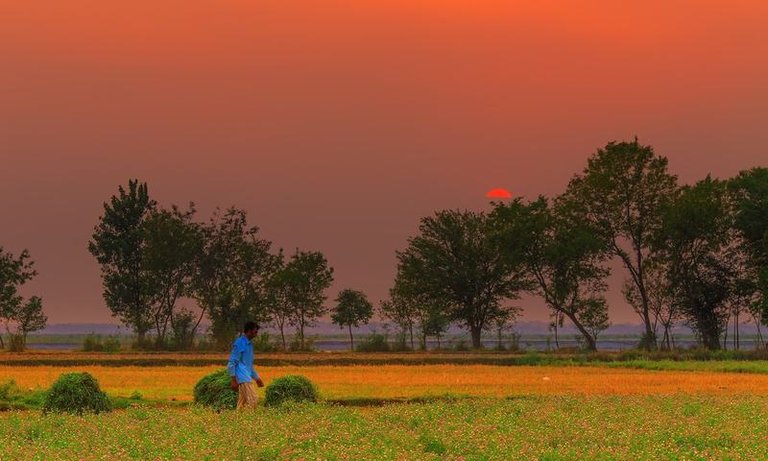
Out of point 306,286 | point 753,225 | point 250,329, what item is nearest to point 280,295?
point 306,286

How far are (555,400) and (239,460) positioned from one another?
16125 millimetres

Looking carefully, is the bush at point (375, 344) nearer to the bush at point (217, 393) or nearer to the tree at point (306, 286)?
the tree at point (306, 286)

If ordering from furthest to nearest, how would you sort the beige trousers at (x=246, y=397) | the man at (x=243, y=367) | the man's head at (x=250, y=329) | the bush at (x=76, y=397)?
the bush at (x=76, y=397) < the beige trousers at (x=246, y=397) < the man at (x=243, y=367) < the man's head at (x=250, y=329)

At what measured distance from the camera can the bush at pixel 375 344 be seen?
90.2 metres

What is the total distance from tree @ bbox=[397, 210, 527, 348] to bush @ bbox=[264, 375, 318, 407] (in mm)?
71927

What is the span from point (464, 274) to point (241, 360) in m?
77.9

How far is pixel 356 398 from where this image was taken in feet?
122

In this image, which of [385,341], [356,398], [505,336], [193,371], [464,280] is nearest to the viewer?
[356,398]

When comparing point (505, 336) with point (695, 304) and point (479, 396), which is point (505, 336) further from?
point (479, 396)

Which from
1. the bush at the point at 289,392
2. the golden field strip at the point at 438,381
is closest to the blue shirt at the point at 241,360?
the bush at the point at 289,392

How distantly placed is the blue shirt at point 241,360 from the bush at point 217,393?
3.30 metres

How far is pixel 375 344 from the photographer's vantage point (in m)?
90.5

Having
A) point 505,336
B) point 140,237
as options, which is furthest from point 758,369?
point 140,237

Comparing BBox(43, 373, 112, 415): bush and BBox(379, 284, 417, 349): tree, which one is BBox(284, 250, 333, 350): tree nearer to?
BBox(379, 284, 417, 349): tree
